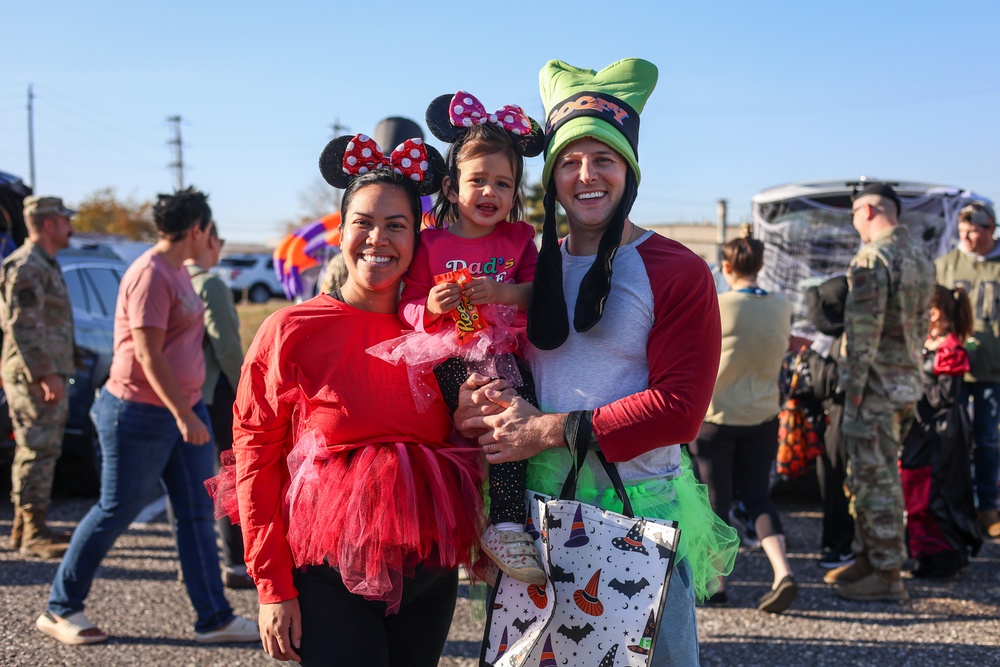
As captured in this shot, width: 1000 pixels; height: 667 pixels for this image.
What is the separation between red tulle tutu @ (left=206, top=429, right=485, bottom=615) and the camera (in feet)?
7.23

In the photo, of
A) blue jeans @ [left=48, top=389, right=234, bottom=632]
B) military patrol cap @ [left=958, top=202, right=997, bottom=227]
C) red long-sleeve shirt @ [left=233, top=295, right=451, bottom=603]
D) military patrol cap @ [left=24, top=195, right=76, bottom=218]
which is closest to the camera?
red long-sleeve shirt @ [left=233, top=295, right=451, bottom=603]

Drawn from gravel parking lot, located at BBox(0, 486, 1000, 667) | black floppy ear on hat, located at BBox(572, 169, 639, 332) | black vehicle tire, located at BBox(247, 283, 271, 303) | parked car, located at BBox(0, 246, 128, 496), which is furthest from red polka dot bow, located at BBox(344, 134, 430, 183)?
black vehicle tire, located at BBox(247, 283, 271, 303)

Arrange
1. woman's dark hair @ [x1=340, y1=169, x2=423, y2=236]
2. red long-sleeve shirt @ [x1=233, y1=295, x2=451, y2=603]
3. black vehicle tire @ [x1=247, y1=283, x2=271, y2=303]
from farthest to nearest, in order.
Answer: black vehicle tire @ [x1=247, y1=283, x2=271, y2=303], woman's dark hair @ [x1=340, y1=169, x2=423, y2=236], red long-sleeve shirt @ [x1=233, y1=295, x2=451, y2=603]

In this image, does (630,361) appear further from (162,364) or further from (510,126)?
(162,364)

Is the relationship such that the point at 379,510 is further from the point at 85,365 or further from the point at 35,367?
the point at 85,365

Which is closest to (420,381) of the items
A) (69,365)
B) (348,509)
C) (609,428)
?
(348,509)

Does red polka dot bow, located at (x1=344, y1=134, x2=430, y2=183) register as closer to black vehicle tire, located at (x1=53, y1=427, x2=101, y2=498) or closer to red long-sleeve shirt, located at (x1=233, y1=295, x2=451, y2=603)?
red long-sleeve shirt, located at (x1=233, y1=295, x2=451, y2=603)

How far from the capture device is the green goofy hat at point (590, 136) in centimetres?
220

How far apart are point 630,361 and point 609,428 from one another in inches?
8.4

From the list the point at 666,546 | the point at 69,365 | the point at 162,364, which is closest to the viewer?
the point at 666,546

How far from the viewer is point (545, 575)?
2186mm

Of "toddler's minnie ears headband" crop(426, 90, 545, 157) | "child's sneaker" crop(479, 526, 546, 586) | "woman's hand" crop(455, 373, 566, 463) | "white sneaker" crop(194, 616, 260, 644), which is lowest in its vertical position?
"white sneaker" crop(194, 616, 260, 644)

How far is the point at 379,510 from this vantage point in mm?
2215

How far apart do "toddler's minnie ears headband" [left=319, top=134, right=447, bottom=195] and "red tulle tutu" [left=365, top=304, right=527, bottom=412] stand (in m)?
0.46
